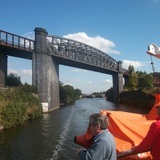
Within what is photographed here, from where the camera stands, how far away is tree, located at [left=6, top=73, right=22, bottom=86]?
49062 millimetres

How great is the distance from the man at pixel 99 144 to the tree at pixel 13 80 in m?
47.7

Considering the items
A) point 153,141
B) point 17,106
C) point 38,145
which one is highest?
point 153,141

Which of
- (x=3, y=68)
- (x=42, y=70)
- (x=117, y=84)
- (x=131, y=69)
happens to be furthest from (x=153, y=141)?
(x=131, y=69)

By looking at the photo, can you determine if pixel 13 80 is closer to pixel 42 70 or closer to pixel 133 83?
pixel 42 70

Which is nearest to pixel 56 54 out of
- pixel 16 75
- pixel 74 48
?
pixel 16 75

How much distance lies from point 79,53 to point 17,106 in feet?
135

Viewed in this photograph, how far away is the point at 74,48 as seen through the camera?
6325cm

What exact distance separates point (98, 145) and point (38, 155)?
10.9m

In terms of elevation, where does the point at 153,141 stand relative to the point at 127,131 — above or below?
above

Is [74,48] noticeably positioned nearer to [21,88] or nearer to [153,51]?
[21,88]

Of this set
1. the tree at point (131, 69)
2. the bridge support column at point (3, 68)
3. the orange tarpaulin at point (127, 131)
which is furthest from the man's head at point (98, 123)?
the tree at point (131, 69)

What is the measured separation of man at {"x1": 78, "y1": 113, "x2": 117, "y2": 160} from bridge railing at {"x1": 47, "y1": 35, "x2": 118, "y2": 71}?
4250 cm

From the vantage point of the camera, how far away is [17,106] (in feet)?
82.1

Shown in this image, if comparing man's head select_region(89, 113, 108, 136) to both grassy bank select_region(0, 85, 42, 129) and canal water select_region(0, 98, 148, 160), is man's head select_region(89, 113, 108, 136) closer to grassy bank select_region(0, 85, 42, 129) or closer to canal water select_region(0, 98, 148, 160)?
canal water select_region(0, 98, 148, 160)
